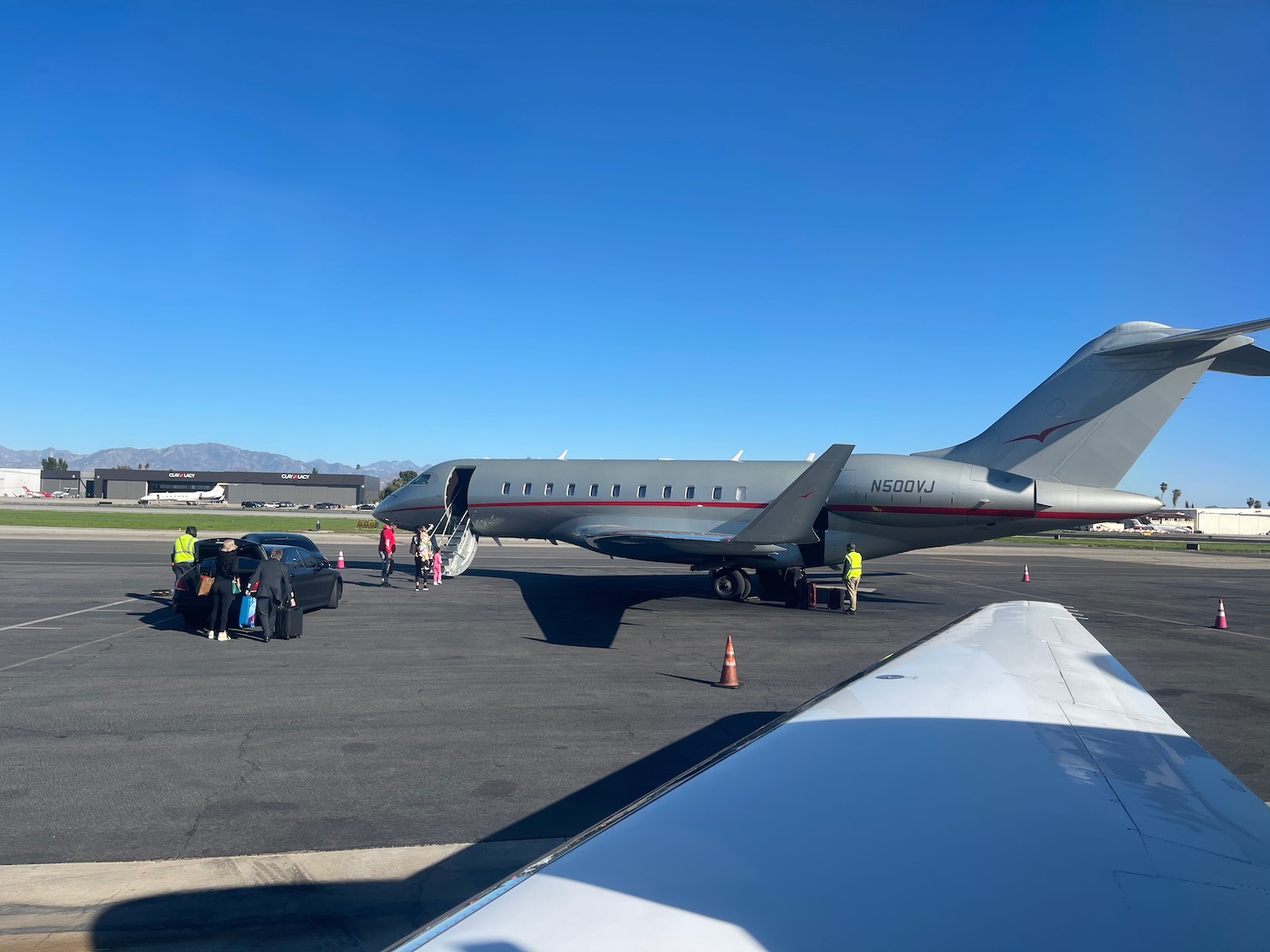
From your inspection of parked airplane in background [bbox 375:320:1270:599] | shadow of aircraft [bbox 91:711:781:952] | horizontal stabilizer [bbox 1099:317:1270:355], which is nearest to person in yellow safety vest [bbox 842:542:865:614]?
parked airplane in background [bbox 375:320:1270:599]

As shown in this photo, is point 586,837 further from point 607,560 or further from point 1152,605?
point 607,560

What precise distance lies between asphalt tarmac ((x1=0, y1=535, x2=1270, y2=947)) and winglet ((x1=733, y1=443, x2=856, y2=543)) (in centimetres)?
198

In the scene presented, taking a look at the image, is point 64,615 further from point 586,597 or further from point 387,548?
point 586,597

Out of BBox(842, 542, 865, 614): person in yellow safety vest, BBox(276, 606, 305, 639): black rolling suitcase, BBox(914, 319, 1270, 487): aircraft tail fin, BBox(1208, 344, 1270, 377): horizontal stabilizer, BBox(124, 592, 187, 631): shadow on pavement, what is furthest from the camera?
BBox(842, 542, 865, 614): person in yellow safety vest

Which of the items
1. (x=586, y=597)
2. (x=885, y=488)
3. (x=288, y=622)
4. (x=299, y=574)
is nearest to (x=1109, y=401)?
(x=885, y=488)

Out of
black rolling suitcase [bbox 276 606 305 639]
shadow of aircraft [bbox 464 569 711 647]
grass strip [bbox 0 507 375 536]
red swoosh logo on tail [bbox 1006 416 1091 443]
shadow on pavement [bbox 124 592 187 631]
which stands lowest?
shadow of aircraft [bbox 464 569 711 647]

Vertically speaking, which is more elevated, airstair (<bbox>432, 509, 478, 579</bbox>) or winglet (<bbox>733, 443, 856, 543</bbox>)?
winglet (<bbox>733, 443, 856, 543</bbox>)

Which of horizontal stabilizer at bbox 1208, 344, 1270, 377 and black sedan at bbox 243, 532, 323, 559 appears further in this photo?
black sedan at bbox 243, 532, 323, 559

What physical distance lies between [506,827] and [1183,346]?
16507 mm

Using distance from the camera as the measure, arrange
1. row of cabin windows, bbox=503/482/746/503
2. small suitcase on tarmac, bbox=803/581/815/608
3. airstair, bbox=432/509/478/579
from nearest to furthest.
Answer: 1. small suitcase on tarmac, bbox=803/581/815/608
2. row of cabin windows, bbox=503/482/746/503
3. airstair, bbox=432/509/478/579

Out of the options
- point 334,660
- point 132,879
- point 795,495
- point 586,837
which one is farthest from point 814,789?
point 795,495

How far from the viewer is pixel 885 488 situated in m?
19.3

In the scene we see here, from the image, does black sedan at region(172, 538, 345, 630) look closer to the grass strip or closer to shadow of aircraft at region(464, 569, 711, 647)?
shadow of aircraft at region(464, 569, 711, 647)

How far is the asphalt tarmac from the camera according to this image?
6.23 metres
